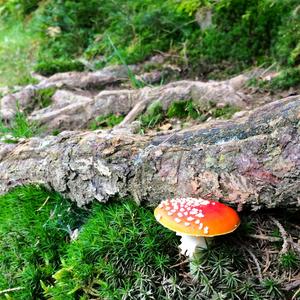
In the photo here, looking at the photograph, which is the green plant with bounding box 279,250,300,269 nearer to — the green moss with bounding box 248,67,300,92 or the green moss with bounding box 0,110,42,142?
the green moss with bounding box 248,67,300,92

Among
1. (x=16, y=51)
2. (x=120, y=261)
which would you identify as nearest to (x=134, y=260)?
(x=120, y=261)

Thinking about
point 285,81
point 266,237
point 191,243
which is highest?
point 191,243

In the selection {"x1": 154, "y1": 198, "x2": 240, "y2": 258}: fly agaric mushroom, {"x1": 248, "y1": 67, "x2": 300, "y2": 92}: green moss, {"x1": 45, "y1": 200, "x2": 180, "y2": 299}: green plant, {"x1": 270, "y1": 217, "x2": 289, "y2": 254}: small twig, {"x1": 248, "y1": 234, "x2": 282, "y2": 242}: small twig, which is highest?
{"x1": 154, "y1": 198, "x2": 240, "y2": 258}: fly agaric mushroom

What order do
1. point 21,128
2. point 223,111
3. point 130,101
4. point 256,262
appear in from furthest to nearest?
point 130,101, point 21,128, point 223,111, point 256,262

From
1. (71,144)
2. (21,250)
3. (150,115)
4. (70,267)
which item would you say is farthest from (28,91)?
(70,267)

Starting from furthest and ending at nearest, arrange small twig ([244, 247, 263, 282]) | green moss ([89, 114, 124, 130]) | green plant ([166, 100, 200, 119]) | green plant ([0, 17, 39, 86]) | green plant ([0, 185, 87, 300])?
green plant ([0, 17, 39, 86]) → green moss ([89, 114, 124, 130]) → green plant ([166, 100, 200, 119]) → green plant ([0, 185, 87, 300]) → small twig ([244, 247, 263, 282])

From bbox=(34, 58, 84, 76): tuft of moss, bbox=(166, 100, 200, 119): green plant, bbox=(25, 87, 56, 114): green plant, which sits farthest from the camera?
bbox=(34, 58, 84, 76): tuft of moss

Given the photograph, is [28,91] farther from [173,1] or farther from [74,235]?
[74,235]

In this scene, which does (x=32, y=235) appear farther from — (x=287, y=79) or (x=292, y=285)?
(x=287, y=79)

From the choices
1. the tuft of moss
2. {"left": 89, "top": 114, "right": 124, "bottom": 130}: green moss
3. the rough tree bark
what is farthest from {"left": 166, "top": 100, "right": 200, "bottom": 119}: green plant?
the tuft of moss
